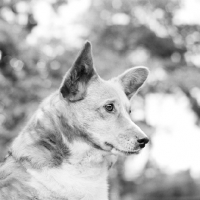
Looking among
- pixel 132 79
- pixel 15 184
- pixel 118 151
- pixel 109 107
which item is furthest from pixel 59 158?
pixel 132 79

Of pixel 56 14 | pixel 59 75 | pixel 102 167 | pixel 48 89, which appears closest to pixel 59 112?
pixel 102 167

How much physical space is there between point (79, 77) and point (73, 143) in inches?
26.5

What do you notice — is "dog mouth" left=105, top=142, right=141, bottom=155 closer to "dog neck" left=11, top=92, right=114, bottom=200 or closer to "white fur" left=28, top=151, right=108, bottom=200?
"dog neck" left=11, top=92, right=114, bottom=200

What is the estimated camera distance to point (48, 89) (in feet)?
37.7

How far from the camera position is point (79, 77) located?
386 centimetres

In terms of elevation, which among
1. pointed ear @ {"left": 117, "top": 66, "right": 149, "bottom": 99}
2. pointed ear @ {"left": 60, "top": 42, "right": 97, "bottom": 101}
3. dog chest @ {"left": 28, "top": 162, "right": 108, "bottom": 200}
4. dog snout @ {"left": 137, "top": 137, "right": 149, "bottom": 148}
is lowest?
dog chest @ {"left": 28, "top": 162, "right": 108, "bottom": 200}

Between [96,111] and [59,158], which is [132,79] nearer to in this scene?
[96,111]

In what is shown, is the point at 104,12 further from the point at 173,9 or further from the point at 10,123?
the point at 10,123

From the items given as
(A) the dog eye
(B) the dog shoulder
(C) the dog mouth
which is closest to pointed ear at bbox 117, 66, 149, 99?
(A) the dog eye

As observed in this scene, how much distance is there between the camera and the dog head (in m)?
3.71

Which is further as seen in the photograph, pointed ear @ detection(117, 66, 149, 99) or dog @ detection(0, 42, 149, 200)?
pointed ear @ detection(117, 66, 149, 99)

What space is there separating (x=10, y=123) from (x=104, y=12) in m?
6.89

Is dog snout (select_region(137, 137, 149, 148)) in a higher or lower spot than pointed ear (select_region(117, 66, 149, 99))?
lower

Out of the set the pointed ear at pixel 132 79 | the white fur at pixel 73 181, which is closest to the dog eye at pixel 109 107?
the white fur at pixel 73 181
